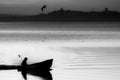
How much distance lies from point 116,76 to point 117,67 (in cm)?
439

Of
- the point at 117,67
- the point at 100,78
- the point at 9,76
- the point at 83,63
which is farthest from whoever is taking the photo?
the point at 83,63

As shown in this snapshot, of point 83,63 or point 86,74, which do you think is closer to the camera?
point 86,74

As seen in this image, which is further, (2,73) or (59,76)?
(2,73)

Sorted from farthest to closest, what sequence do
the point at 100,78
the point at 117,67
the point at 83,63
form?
the point at 83,63 < the point at 117,67 < the point at 100,78

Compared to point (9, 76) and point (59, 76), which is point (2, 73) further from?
point (59, 76)

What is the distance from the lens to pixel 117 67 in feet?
87.8

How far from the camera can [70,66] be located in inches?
1095

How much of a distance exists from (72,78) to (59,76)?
1.22 meters

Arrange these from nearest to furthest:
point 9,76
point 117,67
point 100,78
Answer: point 100,78 < point 9,76 < point 117,67

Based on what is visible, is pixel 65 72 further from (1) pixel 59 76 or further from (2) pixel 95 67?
(2) pixel 95 67

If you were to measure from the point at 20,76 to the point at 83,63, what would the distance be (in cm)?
685

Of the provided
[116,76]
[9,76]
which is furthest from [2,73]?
[116,76]

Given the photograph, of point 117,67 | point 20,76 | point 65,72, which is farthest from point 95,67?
point 20,76

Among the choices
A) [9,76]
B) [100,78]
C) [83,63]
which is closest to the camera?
[100,78]
